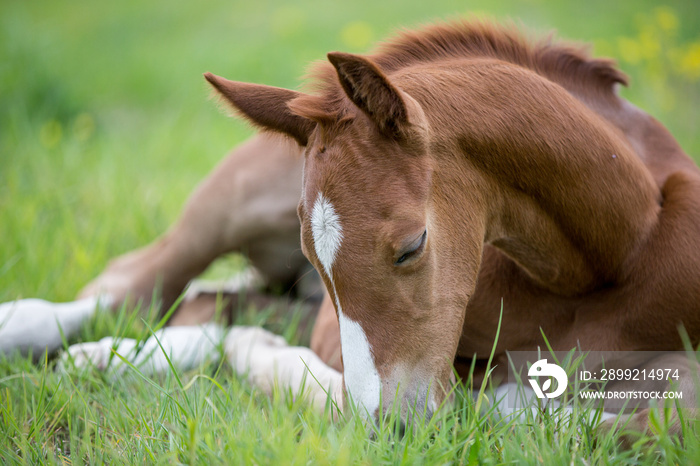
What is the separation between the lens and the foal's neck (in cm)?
199

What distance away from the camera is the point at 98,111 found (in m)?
7.33

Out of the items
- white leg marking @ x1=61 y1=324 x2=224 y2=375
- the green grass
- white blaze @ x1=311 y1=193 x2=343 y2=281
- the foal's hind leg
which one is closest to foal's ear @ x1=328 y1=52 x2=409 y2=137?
white blaze @ x1=311 y1=193 x2=343 y2=281

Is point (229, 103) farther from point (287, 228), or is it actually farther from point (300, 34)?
point (300, 34)

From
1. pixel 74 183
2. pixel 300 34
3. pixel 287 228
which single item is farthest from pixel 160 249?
pixel 300 34

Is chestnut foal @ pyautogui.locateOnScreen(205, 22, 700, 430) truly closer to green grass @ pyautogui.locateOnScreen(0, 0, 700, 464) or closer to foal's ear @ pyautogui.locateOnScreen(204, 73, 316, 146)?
foal's ear @ pyautogui.locateOnScreen(204, 73, 316, 146)

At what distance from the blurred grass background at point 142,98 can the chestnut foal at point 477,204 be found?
1.30 feet

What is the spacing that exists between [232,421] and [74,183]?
362cm

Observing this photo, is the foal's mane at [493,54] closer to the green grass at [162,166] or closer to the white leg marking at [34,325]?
the green grass at [162,166]

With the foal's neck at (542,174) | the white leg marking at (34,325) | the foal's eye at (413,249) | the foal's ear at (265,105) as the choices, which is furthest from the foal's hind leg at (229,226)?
the foal's eye at (413,249)

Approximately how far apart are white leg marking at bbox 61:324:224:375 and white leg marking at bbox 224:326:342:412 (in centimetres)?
10

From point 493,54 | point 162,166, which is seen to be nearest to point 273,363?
point 493,54

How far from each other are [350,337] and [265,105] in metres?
0.80

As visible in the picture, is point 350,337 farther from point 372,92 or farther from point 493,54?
point 493,54

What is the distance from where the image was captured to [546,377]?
221cm
